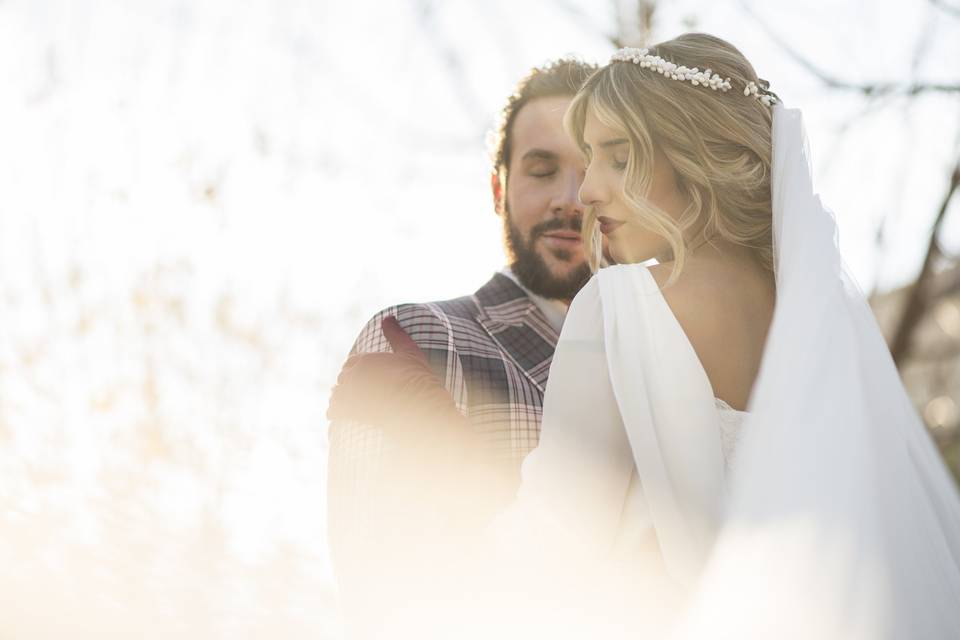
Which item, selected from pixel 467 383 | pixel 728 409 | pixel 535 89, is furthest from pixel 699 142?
pixel 535 89

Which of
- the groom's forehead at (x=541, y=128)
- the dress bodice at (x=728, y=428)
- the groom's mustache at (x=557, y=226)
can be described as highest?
the groom's forehead at (x=541, y=128)

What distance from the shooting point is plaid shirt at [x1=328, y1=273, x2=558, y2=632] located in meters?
2.17

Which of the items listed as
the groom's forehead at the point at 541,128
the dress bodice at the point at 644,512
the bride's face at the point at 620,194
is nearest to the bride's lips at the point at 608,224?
the bride's face at the point at 620,194

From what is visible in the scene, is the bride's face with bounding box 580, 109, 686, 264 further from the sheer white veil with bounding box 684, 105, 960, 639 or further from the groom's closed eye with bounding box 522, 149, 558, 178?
the groom's closed eye with bounding box 522, 149, 558, 178

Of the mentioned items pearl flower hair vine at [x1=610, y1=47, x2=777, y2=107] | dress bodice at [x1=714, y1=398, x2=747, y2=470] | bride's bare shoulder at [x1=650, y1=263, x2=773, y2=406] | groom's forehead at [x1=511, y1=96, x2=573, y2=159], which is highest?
groom's forehead at [x1=511, y1=96, x2=573, y2=159]

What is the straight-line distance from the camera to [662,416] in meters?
1.59

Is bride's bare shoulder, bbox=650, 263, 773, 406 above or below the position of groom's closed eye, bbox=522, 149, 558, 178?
below

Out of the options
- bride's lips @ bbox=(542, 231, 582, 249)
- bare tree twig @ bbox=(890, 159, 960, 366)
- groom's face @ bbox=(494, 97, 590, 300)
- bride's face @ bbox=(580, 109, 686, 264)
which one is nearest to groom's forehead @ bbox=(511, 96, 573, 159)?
groom's face @ bbox=(494, 97, 590, 300)

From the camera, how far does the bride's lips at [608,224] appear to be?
192cm

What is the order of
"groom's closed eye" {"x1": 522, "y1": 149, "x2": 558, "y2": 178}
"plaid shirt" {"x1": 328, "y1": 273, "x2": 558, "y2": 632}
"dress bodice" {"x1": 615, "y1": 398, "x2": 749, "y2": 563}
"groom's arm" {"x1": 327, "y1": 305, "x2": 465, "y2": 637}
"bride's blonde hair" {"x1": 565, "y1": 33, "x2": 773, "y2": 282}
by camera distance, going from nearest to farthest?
"dress bodice" {"x1": 615, "y1": 398, "x2": 749, "y2": 563}
"bride's blonde hair" {"x1": 565, "y1": 33, "x2": 773, "y2": 282}
"groom's arm" {"x1": 327, "y1": 305, "x2": 465, "y2": 637}
"plaid shirt" {"x1": 328, "y1": 273, "x2": 558, "y2": 632}
"groom's closed eye" {"x1": 522, "y1": 149, "x2": 558, "y2": 178}

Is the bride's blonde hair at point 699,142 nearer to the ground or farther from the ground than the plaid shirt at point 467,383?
farther from the ground

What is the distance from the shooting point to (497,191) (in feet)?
11.4

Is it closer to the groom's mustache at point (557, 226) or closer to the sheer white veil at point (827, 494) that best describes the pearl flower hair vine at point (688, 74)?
the sheer white veil at point (827, 494)

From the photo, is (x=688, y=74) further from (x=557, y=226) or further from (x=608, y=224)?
(x=557, y=226)
